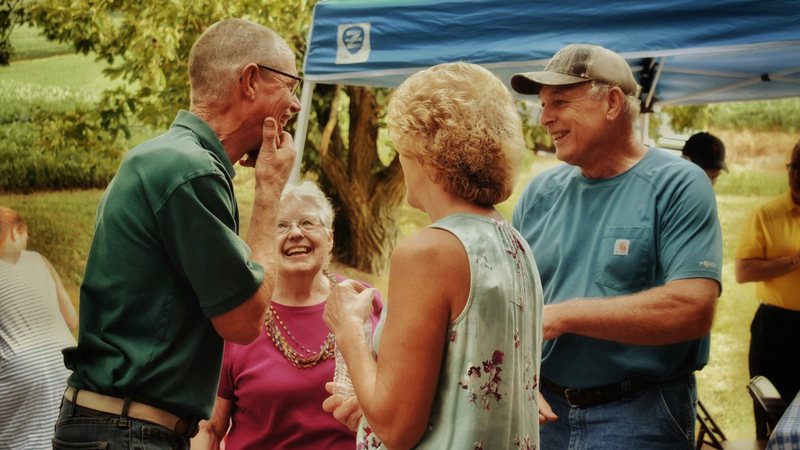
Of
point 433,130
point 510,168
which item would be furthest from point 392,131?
point 510,168

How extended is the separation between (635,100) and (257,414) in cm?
146

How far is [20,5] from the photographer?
8742mm

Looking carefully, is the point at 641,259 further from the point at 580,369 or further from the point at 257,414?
the point at 257,414

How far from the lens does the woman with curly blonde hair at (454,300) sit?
154 cm

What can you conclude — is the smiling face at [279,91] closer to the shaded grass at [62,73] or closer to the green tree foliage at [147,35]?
the green tree foliage at [147,35]

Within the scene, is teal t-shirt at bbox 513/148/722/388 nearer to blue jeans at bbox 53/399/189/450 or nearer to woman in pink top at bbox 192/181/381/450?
woman in pink top at bbox 192/181/381/450

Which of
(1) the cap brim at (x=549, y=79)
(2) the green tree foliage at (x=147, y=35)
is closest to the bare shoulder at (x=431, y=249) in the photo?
(1) the cap brim at (x=549, y=79)

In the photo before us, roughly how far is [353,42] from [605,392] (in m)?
2.02

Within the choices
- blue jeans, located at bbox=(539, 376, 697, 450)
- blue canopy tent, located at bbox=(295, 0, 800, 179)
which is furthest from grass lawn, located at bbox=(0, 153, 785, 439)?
blue jeans, located at bbox=(539, 376, 697, 450)

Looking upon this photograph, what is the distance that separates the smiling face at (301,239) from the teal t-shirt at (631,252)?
0.79 m

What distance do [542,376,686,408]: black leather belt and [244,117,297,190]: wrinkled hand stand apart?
39.1 inches

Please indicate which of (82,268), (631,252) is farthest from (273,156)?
(82,268)

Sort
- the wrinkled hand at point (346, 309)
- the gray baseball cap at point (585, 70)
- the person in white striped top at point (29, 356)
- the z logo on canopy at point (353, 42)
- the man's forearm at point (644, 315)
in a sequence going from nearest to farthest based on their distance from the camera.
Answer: the wrinkled hand at point (346, 309) < the man's forearm at point (644, 315) < the gray baseball cap at point (585, 70) < the z logo on canopy at point (353, 42) < the person in white striped top at point (29, 356)

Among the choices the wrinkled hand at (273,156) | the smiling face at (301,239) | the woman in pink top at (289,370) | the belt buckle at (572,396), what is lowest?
the woman in pink top at (289,370)
